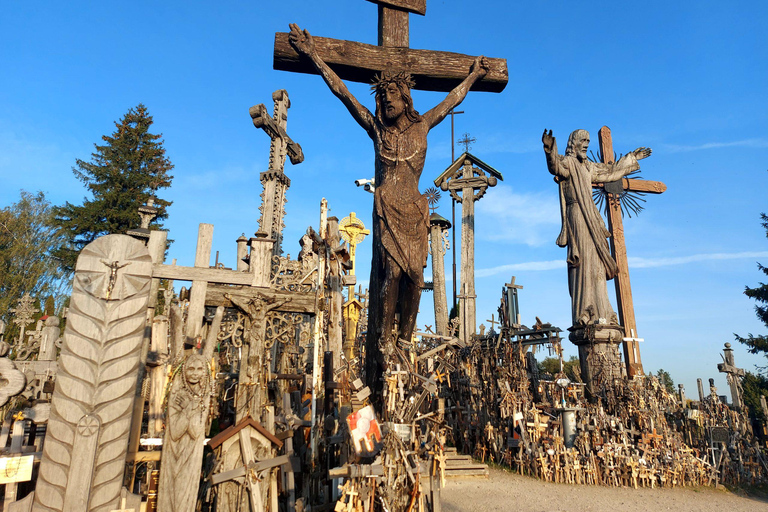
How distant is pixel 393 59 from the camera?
505 cm

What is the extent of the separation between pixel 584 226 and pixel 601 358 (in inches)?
124

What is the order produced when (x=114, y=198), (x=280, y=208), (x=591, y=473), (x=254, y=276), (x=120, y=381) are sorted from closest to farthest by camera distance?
1. (x=120, y=381)
2. (x=254, y=276)
3. (x=591, y=473)
4. (x=280, y=208)
5. (x=114, y=198)

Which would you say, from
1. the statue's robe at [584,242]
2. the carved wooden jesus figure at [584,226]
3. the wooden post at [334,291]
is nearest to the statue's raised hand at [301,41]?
the wooden post at [334,291]

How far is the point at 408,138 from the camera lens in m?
4.73

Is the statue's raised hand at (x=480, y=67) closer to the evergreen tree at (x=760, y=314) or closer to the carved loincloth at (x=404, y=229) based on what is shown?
the carved loincloth at (x=404, y=229)

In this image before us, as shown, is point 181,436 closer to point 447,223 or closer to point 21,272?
point 447,223

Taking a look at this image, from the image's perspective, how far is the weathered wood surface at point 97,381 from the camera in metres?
2.92

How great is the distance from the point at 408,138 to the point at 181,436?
11.1 feet

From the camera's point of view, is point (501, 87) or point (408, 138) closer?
point (408, 138)

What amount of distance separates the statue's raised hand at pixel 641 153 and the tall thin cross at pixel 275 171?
356 inches

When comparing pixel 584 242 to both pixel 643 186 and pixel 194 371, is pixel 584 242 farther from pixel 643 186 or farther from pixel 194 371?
pixel 194 371

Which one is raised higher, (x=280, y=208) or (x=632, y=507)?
(x=280, y=208)

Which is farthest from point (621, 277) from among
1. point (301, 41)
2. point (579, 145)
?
point (301, 41)

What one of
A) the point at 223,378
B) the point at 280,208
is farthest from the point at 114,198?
the point at 223,378
